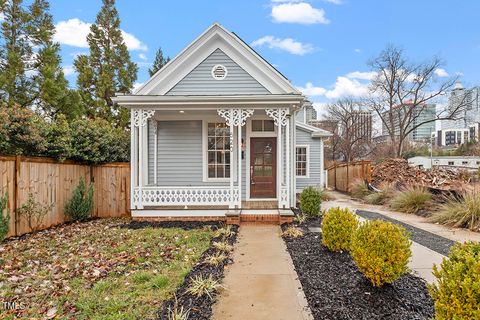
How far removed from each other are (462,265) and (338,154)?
3504 centimetres

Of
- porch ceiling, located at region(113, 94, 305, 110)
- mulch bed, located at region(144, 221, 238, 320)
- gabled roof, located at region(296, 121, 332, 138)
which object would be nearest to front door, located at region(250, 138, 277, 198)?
porch ceiling, located at region(113, 94, 305, 110)

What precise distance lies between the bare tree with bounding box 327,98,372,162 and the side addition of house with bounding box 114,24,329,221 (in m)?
25.0

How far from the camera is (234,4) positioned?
1193 centimetres

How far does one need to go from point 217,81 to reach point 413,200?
309 inches

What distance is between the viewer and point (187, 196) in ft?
27.7

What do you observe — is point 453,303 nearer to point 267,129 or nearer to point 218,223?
point 218,223

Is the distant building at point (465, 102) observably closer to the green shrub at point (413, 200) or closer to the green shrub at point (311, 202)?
the green shrub at point (413, 200)

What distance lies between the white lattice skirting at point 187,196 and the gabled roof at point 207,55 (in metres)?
3.35

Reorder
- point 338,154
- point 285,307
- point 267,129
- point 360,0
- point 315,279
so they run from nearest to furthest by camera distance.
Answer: point 285,307 < point 315,279 < point 267,129 < point 360,0 < point 338,154

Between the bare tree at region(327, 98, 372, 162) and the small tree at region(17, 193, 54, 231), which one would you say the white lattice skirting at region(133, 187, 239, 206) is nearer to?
the small tree at region(17, 193, 54, 231)

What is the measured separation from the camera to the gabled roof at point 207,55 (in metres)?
9.27

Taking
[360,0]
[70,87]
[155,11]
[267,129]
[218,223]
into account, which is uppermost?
[360,0]

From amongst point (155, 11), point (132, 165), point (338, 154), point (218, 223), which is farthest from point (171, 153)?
point (338, 154)

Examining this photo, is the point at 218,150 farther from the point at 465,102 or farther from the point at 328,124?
the point at 328,124
